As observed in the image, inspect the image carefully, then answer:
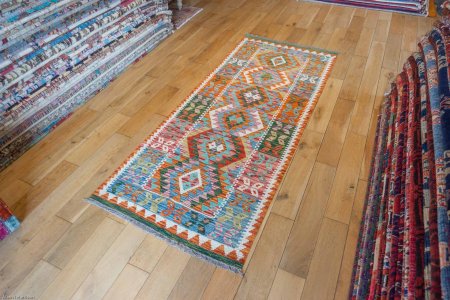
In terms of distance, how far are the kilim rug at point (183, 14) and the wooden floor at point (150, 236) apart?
51cm

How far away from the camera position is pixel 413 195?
0.97 meters

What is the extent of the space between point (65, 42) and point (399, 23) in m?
2.81

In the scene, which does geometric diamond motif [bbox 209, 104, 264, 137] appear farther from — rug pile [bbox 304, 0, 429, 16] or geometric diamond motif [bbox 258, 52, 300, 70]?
rug pile [bbox 304, 0, 429, 16]

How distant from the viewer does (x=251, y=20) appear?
2.98 metres

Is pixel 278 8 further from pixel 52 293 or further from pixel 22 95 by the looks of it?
pixel 52 293

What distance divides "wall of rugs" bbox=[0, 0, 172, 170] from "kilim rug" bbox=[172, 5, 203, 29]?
55 cm

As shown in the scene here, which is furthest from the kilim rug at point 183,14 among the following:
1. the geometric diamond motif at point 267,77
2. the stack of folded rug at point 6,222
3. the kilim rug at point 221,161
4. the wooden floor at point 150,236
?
the stack of folded rug at point 6,222

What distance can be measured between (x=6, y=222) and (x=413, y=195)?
1.60 meters

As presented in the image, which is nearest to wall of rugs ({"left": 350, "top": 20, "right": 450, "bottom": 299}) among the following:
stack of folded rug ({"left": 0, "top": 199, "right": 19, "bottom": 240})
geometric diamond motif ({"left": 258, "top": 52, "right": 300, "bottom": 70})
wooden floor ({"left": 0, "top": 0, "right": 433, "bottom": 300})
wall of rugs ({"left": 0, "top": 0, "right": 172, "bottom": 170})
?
wooden floor ({"left": 0, "top": 0, "right": 433, "bottom": 300})

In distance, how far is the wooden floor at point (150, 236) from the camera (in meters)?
1.22

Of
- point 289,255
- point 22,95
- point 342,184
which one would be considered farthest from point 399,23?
point 22,95

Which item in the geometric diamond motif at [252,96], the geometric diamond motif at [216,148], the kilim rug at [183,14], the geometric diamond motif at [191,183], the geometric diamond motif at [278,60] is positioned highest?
the kilim rug at [183,14]

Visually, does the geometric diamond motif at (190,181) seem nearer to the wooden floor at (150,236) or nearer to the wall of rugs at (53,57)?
the wooden floor at (150,236)

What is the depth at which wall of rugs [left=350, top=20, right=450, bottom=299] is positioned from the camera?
792mm
